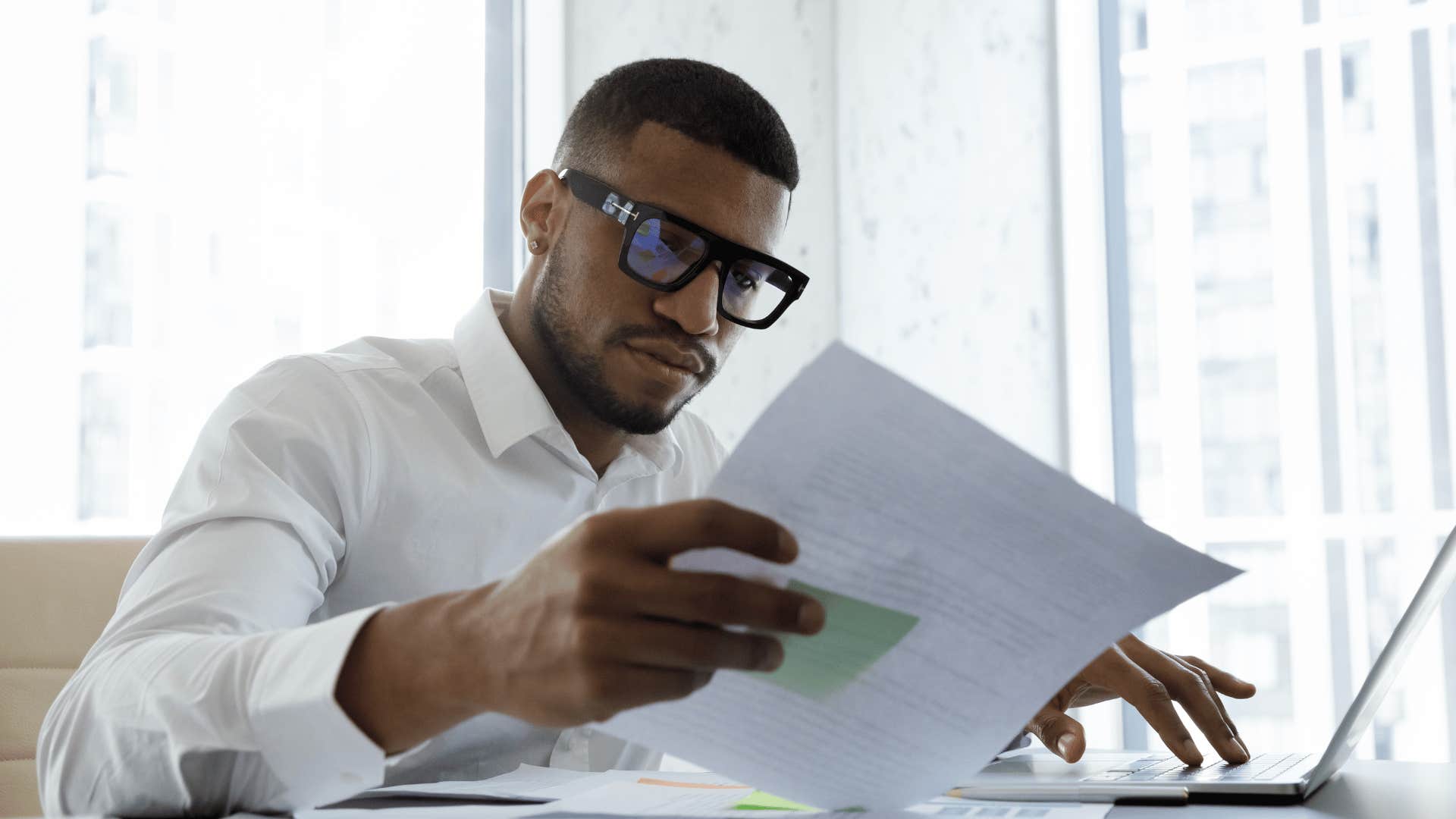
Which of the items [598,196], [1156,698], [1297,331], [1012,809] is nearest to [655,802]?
[1012,809]

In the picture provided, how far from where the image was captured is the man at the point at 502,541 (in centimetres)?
47

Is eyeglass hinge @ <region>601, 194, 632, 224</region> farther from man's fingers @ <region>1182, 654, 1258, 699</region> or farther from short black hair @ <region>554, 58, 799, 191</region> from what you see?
man's fingers @ <region>1182, 654, 1258, 699</region>

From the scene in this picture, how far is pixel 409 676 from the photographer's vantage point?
53 cm

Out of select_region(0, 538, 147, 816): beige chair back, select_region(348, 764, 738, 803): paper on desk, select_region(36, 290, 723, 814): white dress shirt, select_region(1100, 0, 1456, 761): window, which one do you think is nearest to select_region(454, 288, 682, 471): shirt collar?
select_region(36, 290, 723, 814): white dress shirt

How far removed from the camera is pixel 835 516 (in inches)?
18.8

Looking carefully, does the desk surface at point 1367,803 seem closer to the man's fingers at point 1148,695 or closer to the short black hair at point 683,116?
the man's fingers at point 1148,695

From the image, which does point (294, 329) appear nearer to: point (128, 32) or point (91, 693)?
point (128, 32)

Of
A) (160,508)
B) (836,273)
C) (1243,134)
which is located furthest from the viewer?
(836,273)

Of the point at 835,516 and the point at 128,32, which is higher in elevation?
the point at 128,32

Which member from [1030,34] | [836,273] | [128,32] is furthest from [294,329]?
[1030,34]

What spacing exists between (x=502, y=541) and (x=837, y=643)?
0.64 m

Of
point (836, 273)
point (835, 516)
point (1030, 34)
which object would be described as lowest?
point (835, 516)

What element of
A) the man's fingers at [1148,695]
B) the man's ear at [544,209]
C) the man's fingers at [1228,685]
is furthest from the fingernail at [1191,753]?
the man's ear at [544,209]

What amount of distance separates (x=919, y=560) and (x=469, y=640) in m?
0.20
